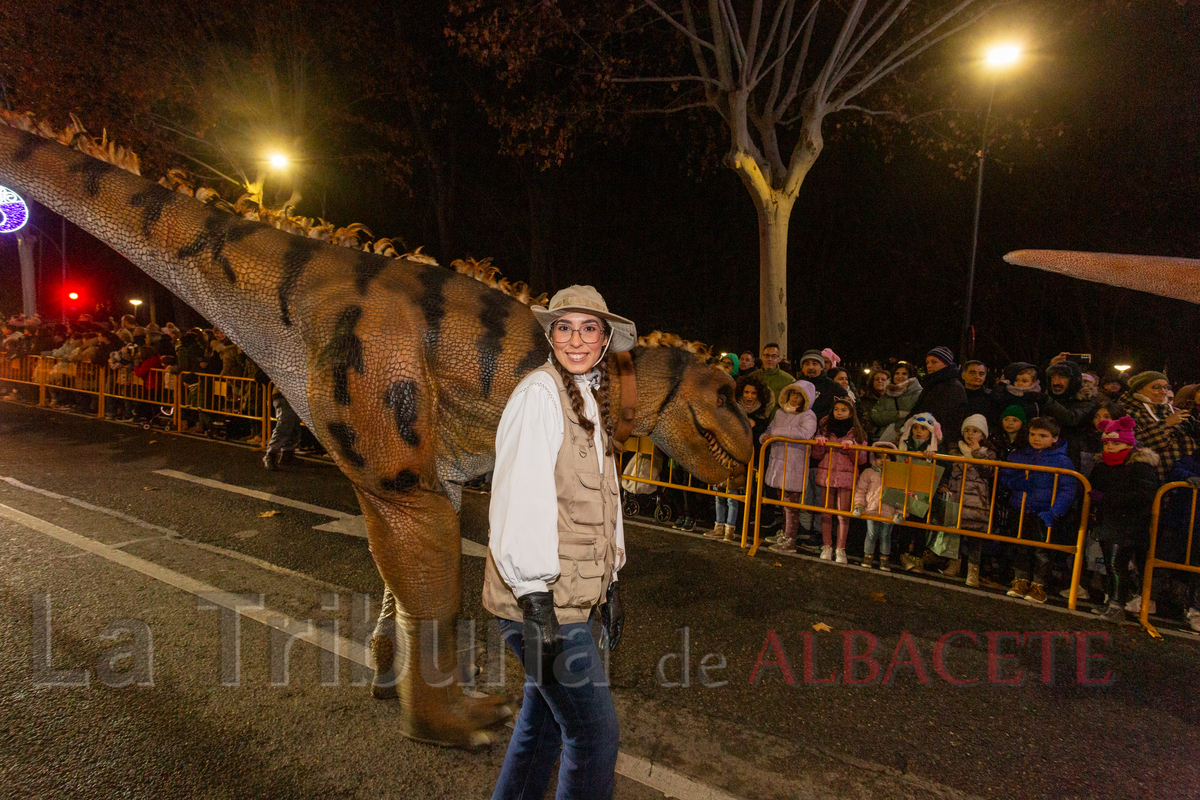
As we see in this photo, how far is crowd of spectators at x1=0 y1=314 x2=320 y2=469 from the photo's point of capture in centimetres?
967

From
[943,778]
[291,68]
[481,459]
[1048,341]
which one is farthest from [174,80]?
[1048,341]

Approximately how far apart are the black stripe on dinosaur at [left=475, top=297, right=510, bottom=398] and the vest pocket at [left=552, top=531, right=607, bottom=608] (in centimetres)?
122

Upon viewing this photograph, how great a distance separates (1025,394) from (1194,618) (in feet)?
6.78

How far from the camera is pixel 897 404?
21.0 feet

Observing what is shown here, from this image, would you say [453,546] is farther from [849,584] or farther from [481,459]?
[849,584]

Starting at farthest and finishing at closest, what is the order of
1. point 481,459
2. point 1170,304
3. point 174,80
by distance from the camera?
point 1170,304 → point 174,80 → point 481,459

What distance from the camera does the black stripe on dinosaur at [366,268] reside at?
9.39 feet

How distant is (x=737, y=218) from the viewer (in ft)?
78.3

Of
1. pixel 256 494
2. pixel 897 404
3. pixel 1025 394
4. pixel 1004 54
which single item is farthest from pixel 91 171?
pixel 1004 54

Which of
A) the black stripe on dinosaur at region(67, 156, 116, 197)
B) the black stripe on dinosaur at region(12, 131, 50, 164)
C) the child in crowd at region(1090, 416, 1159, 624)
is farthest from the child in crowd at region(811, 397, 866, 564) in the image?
the black stripe on dinosaur at region(12, 131, 50, 164)

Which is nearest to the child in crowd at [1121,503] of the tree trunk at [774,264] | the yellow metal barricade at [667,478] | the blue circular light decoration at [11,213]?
the yellow metal barricade at [667,478]

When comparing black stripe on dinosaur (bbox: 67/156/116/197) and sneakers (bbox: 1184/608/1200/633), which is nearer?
black stripe on dinosaur (bbox: 67/156/116/197)

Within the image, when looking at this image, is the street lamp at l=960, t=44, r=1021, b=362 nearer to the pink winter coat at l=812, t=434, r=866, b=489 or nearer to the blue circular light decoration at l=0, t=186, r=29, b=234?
the pink winter coat at l=812, t=434, r=866, b=489

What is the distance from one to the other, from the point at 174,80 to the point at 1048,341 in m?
28.7
